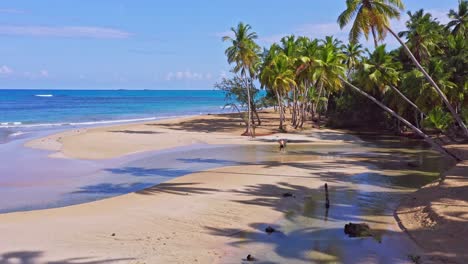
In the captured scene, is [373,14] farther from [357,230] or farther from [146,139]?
[146,139]

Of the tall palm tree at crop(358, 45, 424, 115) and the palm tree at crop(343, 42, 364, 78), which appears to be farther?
the palm tree at crop(343, 42, 364, 78)

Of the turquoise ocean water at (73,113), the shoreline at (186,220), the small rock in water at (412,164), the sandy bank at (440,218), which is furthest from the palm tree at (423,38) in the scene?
the turquoise ocean water at (73,113)

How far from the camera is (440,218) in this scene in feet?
45.1

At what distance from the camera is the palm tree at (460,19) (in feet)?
146

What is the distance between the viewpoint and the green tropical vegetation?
24538 mm

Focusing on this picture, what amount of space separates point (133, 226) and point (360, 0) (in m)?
14.4

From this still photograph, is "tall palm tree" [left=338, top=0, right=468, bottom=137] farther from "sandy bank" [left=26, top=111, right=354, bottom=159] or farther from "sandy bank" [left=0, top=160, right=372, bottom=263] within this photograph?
"sandy bank" [left=26, top=111, right=354, bottom=159]

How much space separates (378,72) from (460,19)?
47.8 feet

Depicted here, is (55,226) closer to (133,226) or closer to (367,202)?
(133,226)

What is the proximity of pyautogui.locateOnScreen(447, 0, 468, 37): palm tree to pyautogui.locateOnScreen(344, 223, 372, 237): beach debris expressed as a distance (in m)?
37.7

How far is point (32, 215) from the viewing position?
14.4 m

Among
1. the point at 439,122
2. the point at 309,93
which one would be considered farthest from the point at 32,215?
the point at 309,93

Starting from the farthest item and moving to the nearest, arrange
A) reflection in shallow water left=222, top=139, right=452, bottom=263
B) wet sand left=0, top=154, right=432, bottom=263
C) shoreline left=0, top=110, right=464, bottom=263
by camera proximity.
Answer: reflection in shallow water left=222, top=139, right=452, bottom=263 < shoreline left=0, top=110, right=464, bottom=263 < wet sand left=0, top=154, right=432, bottom=263

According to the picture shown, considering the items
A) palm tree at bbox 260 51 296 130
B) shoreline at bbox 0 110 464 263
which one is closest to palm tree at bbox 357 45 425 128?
palm tree at bbox 260 51 296 130
